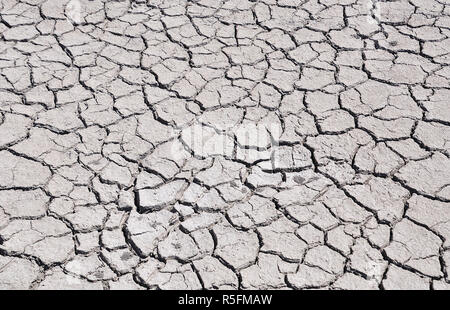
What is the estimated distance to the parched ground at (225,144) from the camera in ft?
10.0

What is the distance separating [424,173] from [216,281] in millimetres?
1337

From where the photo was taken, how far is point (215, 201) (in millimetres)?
3348

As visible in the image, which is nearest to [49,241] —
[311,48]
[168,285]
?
[168,285]

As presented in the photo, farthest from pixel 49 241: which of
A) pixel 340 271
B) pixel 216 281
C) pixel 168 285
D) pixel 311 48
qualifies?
pixel 311 48

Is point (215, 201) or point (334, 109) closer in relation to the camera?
point (215, 201)

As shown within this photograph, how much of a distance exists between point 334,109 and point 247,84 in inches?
23.2

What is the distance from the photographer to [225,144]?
12.1 ft

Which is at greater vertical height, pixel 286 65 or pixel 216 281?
pixel 286 65

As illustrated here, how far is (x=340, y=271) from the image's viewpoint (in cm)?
300

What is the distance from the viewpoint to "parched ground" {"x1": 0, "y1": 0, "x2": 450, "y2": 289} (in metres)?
3.06
